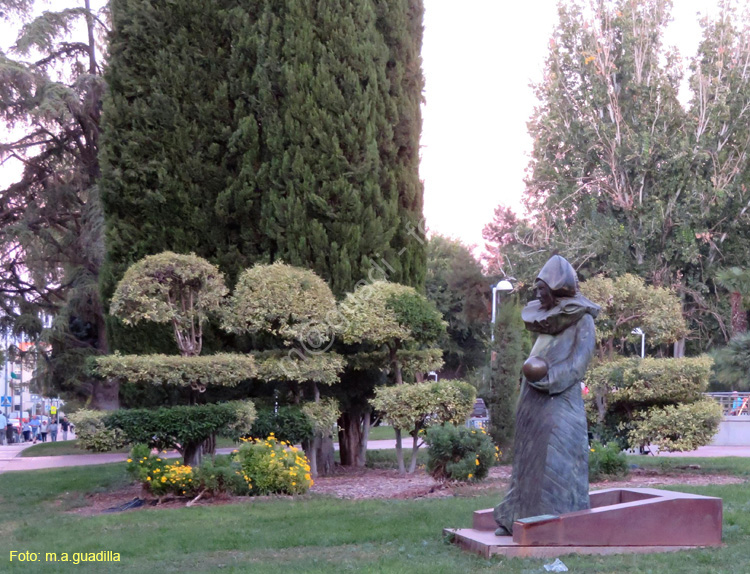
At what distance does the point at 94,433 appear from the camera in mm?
11414

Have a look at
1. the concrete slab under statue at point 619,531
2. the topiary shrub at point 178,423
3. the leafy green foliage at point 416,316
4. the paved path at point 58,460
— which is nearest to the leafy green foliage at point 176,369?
the topiary shrub at point 178,423

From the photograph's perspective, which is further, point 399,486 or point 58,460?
point 58,460

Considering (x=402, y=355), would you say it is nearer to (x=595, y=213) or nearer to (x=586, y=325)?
(x=586, y=325)

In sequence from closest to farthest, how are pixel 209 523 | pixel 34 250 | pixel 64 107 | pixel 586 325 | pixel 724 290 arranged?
pixel 586 325 < pixel 209 523 < pixel 64 107 < pixel 34 250 < pixel 724 290

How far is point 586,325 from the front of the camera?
7.05 meters

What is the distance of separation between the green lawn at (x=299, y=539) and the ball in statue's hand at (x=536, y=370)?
4.69ft

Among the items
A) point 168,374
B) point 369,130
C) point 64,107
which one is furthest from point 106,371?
point 64,107

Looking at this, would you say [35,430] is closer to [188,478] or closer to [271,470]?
[188,478]

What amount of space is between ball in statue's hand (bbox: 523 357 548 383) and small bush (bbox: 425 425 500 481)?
4.80 meters

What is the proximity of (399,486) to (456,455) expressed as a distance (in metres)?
1.35

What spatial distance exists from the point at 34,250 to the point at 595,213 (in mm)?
17944

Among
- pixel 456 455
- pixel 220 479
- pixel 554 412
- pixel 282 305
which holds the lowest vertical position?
pixel 220 479

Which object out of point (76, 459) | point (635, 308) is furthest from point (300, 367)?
point (76, 459)

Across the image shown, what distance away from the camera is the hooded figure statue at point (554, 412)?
678 cm
